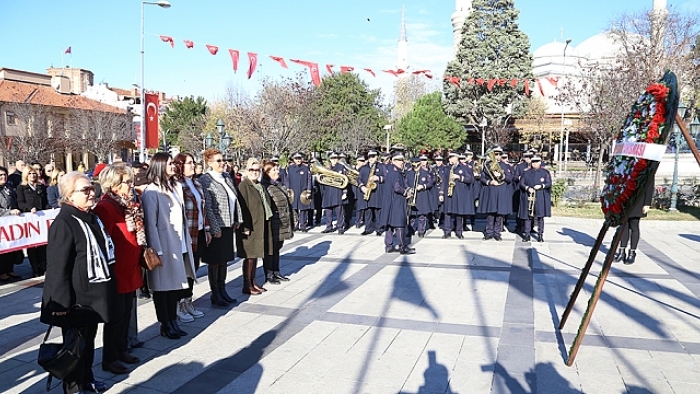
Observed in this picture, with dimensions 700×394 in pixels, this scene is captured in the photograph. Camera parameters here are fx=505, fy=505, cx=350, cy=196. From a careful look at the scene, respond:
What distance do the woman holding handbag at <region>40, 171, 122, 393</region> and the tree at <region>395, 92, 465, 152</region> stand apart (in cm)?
3506

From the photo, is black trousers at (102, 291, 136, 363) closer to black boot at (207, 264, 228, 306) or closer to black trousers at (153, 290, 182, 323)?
black trousers at (153, 290, 182, 323)

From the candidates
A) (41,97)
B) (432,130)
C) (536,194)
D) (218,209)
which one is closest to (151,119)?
Result: (536,194)

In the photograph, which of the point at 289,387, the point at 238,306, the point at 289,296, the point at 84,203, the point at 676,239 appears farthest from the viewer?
the point at 676,239

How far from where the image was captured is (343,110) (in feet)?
134

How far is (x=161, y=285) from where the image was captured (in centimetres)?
493

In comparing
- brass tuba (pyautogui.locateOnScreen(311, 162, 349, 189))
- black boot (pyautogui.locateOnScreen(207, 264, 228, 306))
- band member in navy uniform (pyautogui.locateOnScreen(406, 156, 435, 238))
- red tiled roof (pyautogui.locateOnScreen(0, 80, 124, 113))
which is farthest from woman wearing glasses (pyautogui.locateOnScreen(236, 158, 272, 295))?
red tiled roof (pyautogui.locateOnScreen(0, 80, 124, 113))

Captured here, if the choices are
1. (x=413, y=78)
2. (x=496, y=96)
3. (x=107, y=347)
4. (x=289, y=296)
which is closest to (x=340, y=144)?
(x=496, y=96)

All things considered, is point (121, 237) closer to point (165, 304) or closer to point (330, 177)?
point (165, 304)

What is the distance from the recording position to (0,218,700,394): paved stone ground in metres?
4.23

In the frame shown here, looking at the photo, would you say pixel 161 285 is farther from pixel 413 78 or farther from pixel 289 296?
pixel 413 78

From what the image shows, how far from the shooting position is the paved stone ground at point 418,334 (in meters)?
4.23

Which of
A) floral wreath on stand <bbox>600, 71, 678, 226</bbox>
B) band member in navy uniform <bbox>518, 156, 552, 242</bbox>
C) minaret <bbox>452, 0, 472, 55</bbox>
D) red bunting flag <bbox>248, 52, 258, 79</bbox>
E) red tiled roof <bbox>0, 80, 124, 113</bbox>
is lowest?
band member in navy uniform <bbox>518, 156, 552, 242</bbox>

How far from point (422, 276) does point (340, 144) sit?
105 feet

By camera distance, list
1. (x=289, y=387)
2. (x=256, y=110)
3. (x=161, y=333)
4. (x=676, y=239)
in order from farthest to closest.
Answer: (x=256, y=110) < (x=676, y=239) < (x=161, y=333) < (x=289, y=387)
